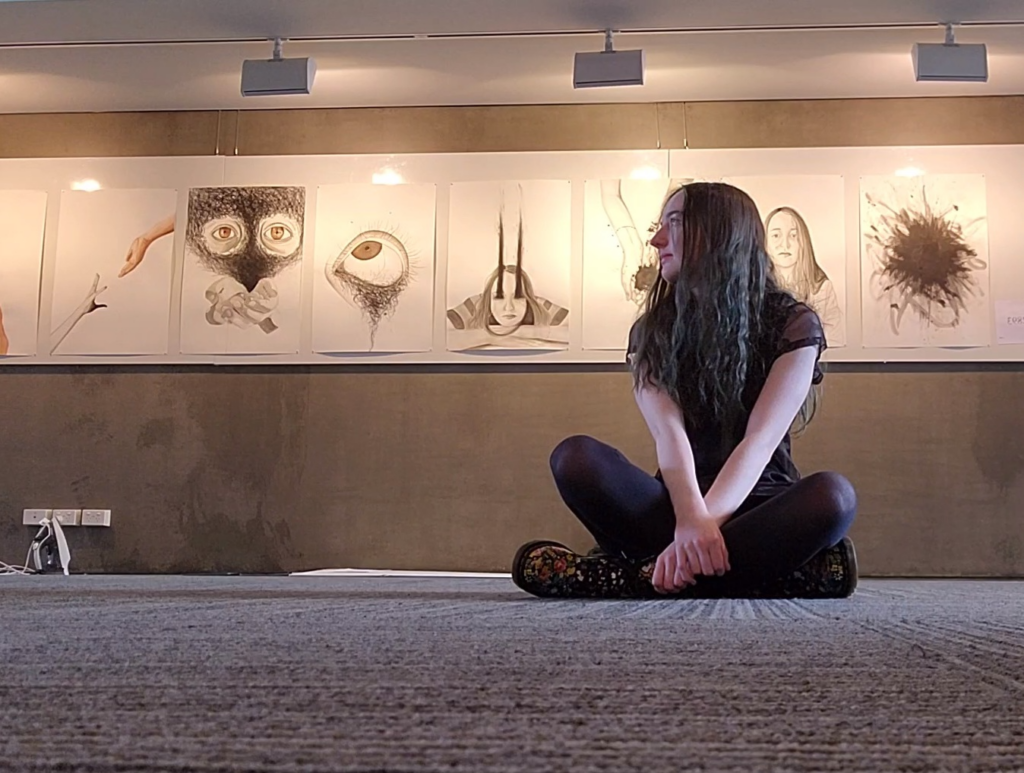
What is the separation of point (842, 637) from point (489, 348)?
2700 mm

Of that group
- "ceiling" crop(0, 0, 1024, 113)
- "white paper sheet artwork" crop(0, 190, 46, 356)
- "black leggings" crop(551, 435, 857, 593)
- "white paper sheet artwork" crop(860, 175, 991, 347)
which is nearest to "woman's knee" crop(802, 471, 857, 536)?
"black leggings" crop(551, 435, 857, 593)

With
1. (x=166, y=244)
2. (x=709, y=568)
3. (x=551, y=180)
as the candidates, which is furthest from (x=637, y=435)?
(x=709, y=568)

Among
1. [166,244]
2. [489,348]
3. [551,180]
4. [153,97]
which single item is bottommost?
[489,348]

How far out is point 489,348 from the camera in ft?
11.5

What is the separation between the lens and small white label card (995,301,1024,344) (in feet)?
11.1

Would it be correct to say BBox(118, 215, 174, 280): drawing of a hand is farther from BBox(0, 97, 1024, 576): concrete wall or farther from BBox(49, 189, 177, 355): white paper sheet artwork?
BBox(0, 97, 1024, 576): concrete wall

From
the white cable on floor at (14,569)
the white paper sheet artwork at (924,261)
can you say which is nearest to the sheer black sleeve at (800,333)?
the white paper sheet artwork at (924,261)

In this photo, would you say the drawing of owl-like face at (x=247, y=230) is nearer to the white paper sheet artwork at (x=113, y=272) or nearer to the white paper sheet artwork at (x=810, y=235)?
the white paper sheet artwork at (x=113, y=272)

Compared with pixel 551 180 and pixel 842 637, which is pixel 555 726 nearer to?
pixel 842 637

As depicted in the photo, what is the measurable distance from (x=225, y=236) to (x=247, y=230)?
0.26ft

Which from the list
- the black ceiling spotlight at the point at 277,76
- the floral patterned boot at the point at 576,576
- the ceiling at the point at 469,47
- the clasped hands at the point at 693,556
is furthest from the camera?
the black ceiling spotlight at the point at 277,76

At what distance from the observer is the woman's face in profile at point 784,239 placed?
349 centimetres

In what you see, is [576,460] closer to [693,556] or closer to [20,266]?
[693,556]

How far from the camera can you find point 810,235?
11.5ft
